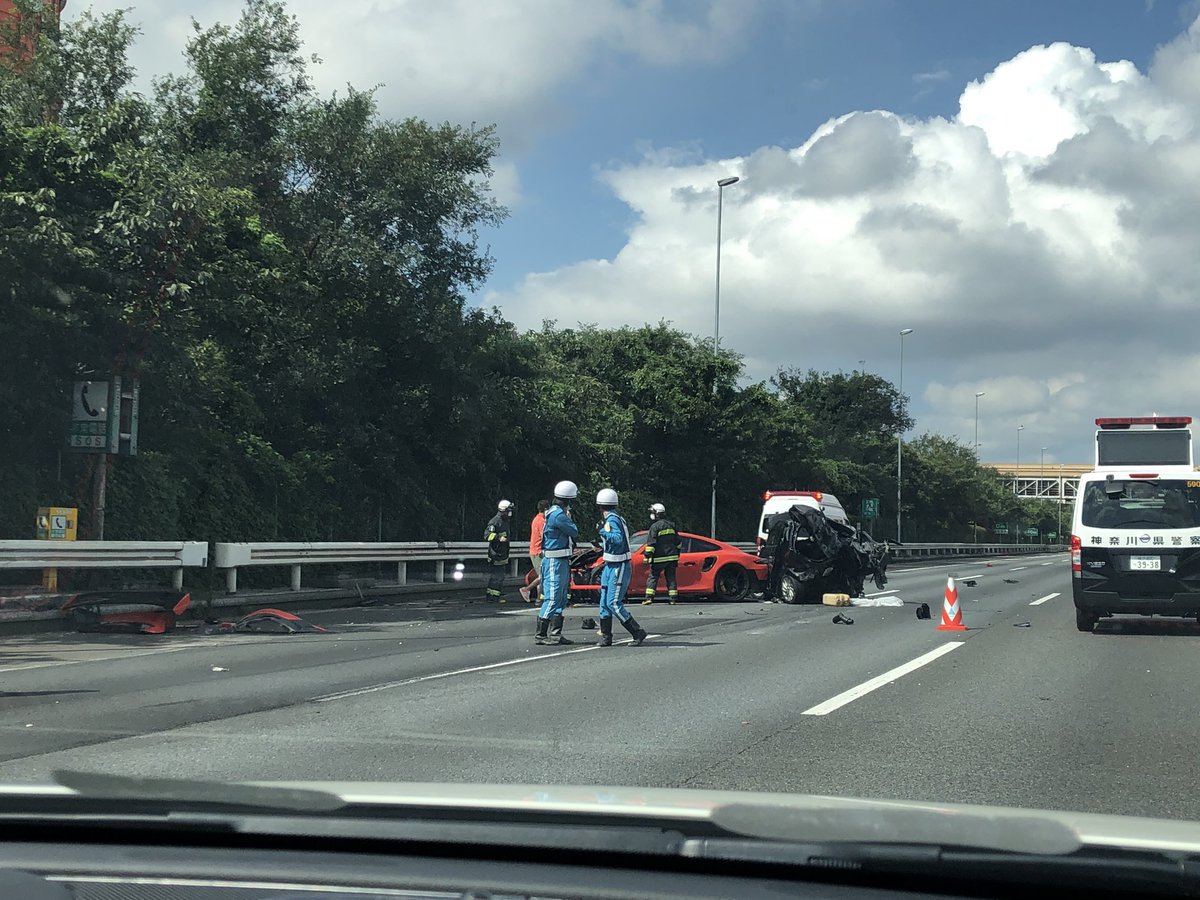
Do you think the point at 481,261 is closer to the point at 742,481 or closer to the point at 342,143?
the point at 342,143

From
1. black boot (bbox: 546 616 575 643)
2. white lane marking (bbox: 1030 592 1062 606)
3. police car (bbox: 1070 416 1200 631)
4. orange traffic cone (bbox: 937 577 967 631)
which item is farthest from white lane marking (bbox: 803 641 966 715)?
white lane marking (bbox: 1030 592 1062 606)

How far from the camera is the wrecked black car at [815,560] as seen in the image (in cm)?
2162

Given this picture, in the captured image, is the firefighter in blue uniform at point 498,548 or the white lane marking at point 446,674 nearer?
the white lane marking at point 446,674

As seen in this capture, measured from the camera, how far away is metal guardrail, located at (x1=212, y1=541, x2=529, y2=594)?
1875 centimetres

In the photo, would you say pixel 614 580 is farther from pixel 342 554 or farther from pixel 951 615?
pixel 342 554

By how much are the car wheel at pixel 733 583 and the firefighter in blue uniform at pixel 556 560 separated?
28.7 ft

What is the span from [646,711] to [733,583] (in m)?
13.7

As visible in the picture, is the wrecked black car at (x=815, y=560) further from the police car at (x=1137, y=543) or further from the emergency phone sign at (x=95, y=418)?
the emergency phone sign at (x=95, y=418)

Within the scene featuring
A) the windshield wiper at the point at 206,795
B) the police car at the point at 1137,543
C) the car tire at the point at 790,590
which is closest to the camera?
the windshield wiper at the point at 206,795

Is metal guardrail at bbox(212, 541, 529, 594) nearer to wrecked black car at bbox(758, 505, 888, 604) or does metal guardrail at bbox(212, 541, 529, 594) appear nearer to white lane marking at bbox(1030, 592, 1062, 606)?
wrecked black car at bbox(758, 505, 888, 604)

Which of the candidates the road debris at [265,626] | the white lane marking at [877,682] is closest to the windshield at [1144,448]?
the white lane marking at [877,682]

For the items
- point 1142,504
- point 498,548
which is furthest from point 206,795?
point 498,548

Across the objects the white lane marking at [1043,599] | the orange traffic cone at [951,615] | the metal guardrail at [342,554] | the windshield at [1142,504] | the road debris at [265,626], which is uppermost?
the windshield at [1142,504]

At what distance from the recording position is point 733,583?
2238 centimetres
